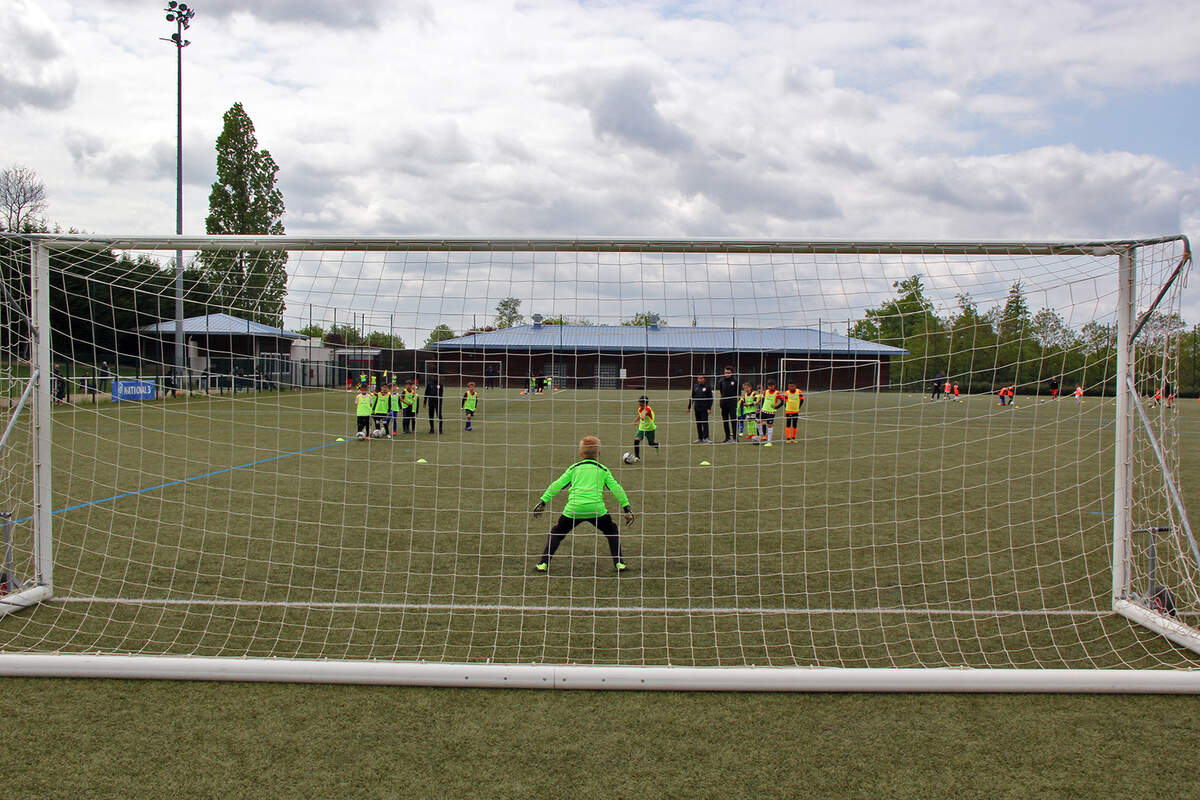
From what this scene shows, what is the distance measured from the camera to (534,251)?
5445 millimetres

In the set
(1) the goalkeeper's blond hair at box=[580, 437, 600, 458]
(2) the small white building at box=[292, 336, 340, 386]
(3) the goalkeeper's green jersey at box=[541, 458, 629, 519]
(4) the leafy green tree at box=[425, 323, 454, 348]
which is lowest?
(3) the goalkeeper's green jersey at box=[541, 458, 629, 519]

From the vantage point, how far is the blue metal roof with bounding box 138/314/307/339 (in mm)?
6773

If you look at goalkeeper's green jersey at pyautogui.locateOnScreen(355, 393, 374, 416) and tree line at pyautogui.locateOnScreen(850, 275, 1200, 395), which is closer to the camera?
tree line at pyautogui.locateOnScreen(850, 275, 1200, 395)

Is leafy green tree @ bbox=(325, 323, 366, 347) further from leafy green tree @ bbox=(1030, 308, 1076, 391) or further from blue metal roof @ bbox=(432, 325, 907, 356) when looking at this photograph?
leafy green tree @ bbox=(1030, 308, 1076, 391)

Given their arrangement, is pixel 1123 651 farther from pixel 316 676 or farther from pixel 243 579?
pixel 243 579

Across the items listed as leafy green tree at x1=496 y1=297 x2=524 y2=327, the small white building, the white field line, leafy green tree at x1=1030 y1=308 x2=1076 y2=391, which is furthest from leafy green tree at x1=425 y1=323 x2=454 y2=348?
leafy green tree at x1=1030 y1=308 x2=1076 y2=391

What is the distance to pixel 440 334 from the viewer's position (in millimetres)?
5852

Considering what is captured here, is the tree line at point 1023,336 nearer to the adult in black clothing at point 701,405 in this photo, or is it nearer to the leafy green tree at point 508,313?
the leafy green tree at point 508,313

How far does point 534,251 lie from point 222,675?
3.37m

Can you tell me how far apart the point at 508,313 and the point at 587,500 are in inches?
68.1

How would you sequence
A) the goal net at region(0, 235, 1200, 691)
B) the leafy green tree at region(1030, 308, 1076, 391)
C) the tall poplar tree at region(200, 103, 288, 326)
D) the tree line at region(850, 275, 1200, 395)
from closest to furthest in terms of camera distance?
the goal net at region(0, 235, 1200, 691), the tree line at region(850, 275, 1200, 395), the leafy green tree at region(1030, 308, 1076, 391), the tall poplar tree at region(200, 103, 288, 326)

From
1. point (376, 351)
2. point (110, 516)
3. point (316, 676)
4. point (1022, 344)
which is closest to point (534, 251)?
point (376, 351)

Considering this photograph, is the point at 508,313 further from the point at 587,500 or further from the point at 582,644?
the point at 582,644

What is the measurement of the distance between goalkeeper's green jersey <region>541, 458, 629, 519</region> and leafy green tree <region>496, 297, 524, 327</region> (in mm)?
1377
